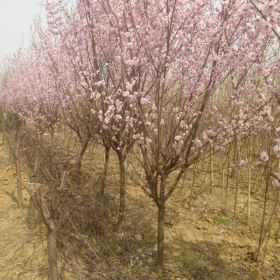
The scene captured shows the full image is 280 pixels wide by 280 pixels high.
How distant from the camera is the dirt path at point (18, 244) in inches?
219

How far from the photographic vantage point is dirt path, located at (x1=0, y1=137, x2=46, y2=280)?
557 cm

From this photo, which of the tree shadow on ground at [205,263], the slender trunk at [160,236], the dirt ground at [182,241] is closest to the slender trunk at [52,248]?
the dirt ground at [182,241]

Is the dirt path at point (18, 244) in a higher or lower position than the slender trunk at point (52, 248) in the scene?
lower

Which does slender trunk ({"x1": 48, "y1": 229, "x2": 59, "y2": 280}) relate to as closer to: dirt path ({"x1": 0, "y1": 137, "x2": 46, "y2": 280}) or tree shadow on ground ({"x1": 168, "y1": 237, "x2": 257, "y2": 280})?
dirt path ({"x1": 0, "y1": 137, "x2": 46, "y2": 280})

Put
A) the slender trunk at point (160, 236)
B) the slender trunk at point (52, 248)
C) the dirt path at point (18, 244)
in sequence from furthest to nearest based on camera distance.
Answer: the dirt path at point (18, 244), the slender trunk at point (160, 236), the slender trunk at point (52, 248)

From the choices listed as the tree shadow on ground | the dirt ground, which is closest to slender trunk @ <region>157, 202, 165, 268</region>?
the dirt ground

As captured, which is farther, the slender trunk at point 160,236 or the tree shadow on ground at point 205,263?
the tree shadow on ground at point 205,263

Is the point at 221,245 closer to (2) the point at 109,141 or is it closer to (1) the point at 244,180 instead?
(2) the point at 109,141

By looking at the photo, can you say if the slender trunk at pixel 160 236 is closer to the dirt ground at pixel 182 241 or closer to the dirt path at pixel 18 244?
the dirt ground at pixel 182 241

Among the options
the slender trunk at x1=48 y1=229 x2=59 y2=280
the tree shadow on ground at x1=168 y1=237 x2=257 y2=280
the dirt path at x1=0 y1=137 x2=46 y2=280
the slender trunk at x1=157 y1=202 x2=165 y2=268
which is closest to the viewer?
the slender trunk at x1=48 y1=229 x2=59 y2=280

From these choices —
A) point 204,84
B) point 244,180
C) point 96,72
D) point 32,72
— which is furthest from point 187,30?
point 32,72

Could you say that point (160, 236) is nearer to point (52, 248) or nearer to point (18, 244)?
point (52, 248)

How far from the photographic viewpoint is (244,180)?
10.5 meters

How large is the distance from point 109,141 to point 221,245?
2.81 m
